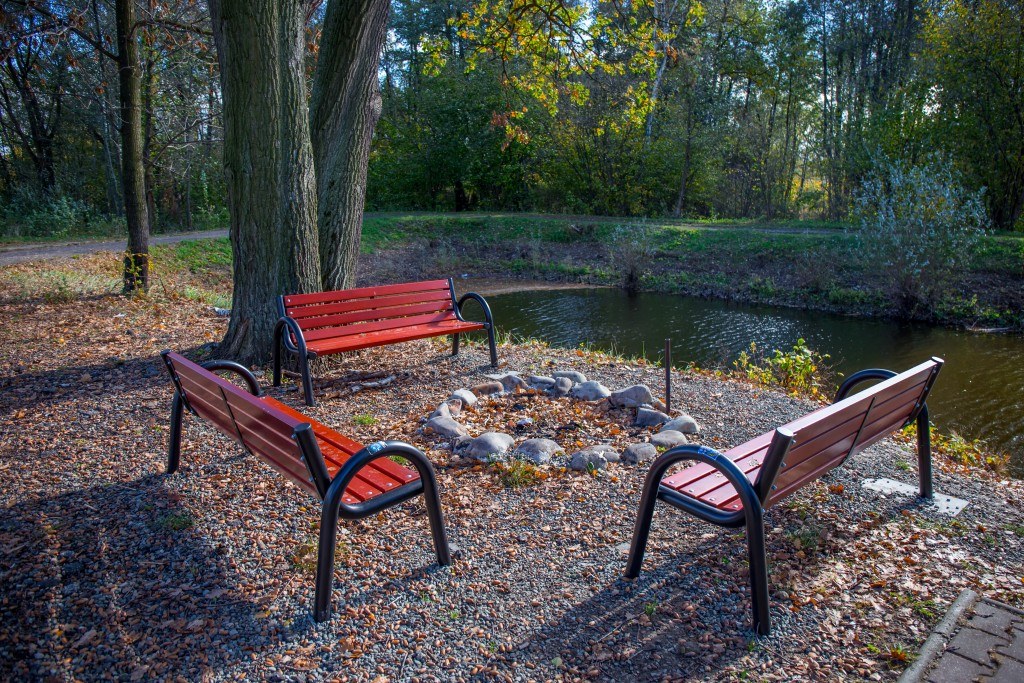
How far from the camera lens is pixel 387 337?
19.7 ft

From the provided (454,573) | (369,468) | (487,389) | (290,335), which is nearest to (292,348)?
(290,335)

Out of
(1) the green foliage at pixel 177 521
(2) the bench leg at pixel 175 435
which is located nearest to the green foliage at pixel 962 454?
(1) the green foliage at pixel 177 521

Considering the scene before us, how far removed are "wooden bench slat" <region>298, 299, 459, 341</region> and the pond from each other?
4608 millimetres

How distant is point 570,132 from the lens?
24547 millimetres

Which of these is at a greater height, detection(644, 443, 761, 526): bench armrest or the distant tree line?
the distant tree line

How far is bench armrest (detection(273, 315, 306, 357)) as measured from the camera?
536cm

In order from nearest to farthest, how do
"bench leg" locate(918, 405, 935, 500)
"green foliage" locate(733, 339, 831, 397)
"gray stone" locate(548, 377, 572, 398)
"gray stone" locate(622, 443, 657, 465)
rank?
"bench leg" locate(918, 405, 935, 500) → "gray stone" locate(622, 443, 657, 465) → "gray stone" locate(548, 377, 572, 398) → "green foliage" locate(733, 339, 831, 397)

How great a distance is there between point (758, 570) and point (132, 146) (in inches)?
371

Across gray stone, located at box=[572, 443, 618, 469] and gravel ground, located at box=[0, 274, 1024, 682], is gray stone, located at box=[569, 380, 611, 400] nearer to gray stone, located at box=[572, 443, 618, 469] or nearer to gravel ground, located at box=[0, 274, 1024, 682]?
gravel ground, located at box=[0, 274, 1024, 682]

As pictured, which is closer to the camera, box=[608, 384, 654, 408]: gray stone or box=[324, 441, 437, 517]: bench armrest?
box=[324, 441, 437, 517]: bench armrest

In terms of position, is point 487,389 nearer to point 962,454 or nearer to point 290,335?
point 290,335

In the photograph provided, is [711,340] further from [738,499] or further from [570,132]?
[570,132]

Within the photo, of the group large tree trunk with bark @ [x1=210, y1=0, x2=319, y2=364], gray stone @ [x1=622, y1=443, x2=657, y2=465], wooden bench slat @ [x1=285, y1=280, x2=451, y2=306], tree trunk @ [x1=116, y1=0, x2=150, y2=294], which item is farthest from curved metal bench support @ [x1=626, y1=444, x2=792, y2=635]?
tree trunk @ [x1=116, y1=0, x2=150, y2=294]

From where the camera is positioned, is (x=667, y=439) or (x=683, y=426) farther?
(x=683, y=426)
